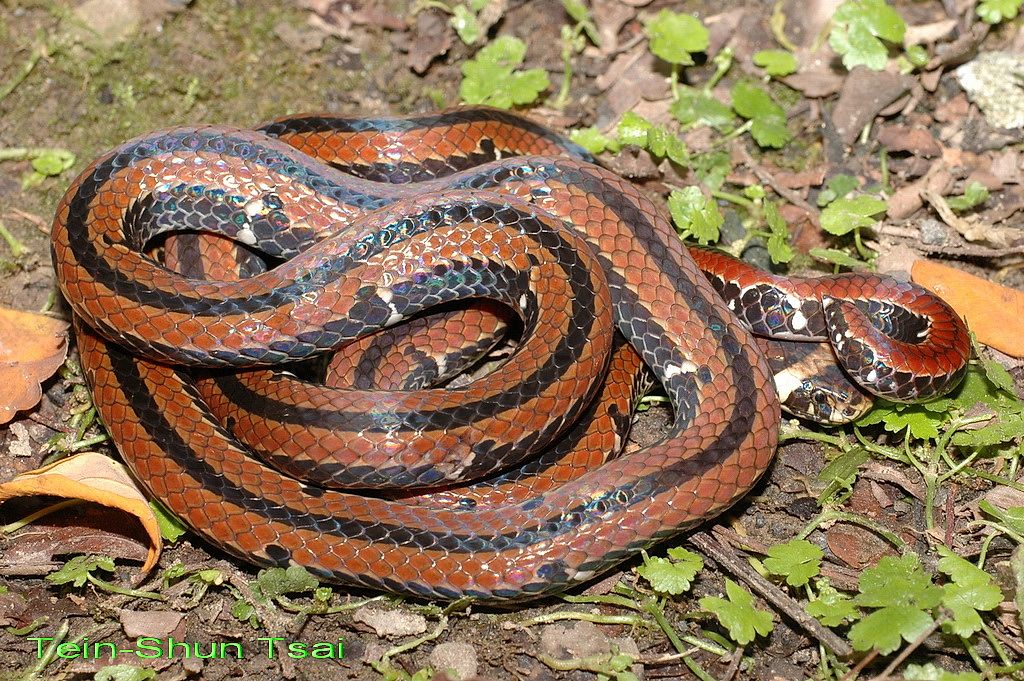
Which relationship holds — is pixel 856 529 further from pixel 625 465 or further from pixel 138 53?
pixel 138 53

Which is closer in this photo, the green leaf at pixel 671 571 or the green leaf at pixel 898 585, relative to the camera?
the green leaf at pixel 898 585

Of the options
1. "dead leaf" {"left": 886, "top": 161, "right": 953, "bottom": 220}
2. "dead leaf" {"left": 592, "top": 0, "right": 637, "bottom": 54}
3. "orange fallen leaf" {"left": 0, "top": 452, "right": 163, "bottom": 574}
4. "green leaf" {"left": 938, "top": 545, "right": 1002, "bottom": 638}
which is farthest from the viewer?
"dead leaf" {"left": 592, "top": 0, "right": 637, "bottom": 54}

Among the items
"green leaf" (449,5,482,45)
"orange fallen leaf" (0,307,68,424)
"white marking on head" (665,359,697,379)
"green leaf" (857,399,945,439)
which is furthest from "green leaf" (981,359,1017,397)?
"orange fallen leaf" (0,307,68,424)

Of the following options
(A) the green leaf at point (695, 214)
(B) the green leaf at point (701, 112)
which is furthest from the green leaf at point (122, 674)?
(B) the green leaf at point (701, 112)

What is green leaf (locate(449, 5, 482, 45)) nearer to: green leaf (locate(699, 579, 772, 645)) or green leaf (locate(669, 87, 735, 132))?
green leaf (locate(669, 87, 735, 132))

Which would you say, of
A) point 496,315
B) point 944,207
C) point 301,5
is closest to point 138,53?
point 301,5

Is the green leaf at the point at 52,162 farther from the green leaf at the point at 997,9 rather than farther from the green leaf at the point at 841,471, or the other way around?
the green leaf at the point at 997,9
